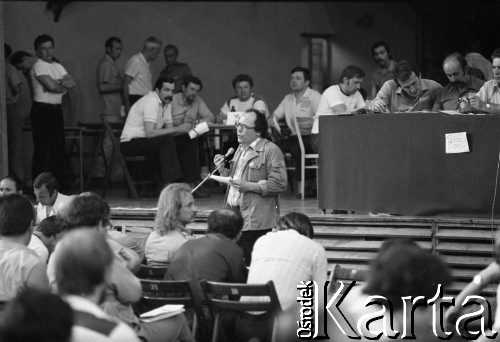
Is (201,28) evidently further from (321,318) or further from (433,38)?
(321,318)

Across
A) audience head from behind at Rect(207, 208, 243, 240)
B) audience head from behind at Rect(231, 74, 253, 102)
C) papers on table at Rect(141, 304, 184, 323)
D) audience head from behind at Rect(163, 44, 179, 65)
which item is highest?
audience head from behind at Rect(163, 44, 179, 65)

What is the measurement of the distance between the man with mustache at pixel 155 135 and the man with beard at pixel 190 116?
3.8 inches

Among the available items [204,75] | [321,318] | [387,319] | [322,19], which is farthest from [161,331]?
[322,19]

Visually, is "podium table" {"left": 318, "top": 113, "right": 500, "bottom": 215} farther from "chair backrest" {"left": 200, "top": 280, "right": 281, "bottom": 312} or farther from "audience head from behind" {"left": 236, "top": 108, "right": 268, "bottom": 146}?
"chair backrest" {"left": 200, "top": 280, "right": 281, "bottom": 312}

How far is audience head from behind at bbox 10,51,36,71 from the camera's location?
1102cm

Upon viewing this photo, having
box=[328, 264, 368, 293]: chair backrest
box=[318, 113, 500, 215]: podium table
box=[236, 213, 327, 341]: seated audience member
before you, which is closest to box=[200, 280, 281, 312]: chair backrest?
box=[236, 213, 327, 341]: seated audience member

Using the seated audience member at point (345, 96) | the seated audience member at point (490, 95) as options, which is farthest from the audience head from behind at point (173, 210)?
the seated audience member at point (345, 96)

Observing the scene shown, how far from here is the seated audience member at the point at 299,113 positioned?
34.5 ft

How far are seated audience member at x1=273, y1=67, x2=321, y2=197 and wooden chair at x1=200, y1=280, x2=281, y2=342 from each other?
4837mm

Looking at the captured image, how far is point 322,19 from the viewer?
15.1 meters

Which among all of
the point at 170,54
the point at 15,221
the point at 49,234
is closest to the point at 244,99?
the point at 170,54

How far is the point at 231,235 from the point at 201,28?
821 cm

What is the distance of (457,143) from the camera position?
7520 millimetres

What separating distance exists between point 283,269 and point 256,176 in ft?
6.27
